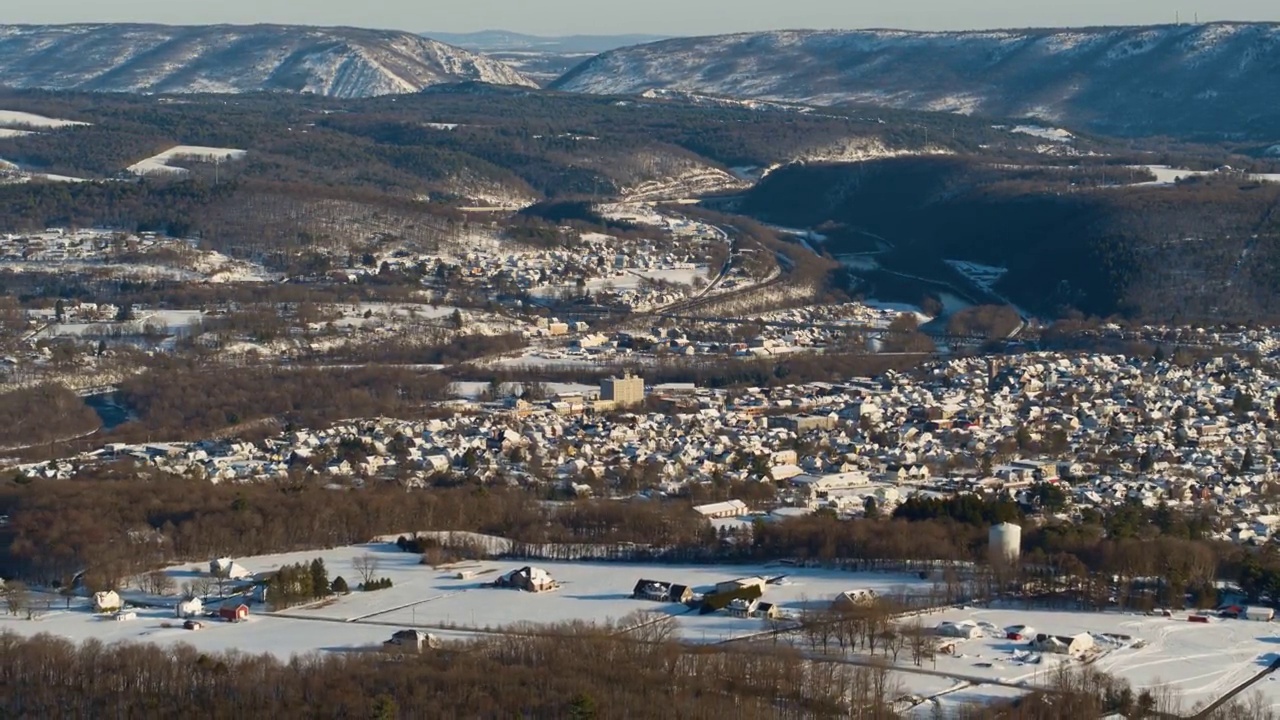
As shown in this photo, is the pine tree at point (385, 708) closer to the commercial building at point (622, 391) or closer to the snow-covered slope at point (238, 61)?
the commercial building at point (622, 391)

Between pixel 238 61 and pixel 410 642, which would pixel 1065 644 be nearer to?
pixel 410 642

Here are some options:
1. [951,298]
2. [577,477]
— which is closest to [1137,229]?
[951,298]

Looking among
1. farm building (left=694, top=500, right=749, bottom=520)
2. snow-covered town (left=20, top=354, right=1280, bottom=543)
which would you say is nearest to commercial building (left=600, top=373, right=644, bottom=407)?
snow-covered town (left=20, top=354, right=1280, bottom=543)

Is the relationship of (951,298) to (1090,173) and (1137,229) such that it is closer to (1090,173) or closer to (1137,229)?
(1137,229)

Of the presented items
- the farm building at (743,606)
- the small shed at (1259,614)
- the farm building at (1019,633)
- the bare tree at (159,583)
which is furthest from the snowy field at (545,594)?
the small shed at (1259,614)

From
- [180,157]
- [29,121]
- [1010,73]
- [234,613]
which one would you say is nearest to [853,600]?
[234,613]

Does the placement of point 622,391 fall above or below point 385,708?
above
